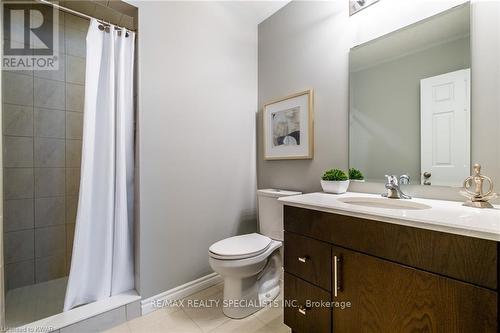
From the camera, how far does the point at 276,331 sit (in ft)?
4.49

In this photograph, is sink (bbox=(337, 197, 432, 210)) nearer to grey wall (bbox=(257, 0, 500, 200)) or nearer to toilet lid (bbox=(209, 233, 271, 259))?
grey wall (bbox=(257, 0, 500, 200))

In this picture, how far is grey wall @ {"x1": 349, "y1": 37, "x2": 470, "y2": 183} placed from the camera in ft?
3.93

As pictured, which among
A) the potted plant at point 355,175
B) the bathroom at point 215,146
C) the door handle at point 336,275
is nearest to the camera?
the door handle at point 336,275

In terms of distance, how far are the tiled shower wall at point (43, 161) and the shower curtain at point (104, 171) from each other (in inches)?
26.7

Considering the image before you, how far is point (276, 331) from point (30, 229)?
1993 mm

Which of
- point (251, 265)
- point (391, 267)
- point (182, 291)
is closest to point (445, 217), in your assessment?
point (391, 267)

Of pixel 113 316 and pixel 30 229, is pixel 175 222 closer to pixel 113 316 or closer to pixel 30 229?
pixel 113 316

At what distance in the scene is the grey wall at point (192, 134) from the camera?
5.10 feet

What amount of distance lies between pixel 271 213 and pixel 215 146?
739 mm

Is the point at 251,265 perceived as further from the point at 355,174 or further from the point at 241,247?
the point at 355,174

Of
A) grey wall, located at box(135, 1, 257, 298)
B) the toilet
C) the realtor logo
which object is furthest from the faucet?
the realtor logo

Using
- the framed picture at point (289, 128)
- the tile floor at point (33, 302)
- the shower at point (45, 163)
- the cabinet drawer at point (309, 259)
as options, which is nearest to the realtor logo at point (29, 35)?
the shower at point (45, 163)

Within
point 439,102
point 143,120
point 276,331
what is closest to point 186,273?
point 276,331

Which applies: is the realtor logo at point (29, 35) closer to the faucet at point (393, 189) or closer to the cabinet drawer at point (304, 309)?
the cabinet drawer at point (304, 309)
